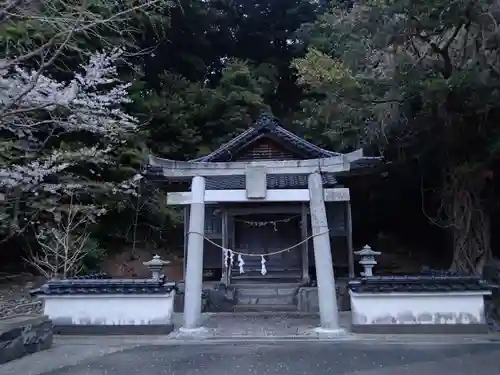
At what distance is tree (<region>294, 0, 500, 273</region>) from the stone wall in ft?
28.8

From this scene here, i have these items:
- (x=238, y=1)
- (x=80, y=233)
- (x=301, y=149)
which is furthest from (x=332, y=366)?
(x=238, y=1)

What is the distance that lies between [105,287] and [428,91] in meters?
8.11

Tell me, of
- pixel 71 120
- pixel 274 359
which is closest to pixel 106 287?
pixel 71 120

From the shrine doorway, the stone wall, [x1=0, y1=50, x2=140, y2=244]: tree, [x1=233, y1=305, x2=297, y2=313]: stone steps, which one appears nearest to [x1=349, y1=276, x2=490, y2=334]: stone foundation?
[x1=233, y1=305, x2=297, y2=313]: stone steps

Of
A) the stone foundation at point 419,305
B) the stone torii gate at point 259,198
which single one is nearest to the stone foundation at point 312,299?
the stone foundation at point 419,305

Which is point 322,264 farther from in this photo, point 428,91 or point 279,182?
Answer: point 279,182

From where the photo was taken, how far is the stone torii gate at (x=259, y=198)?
9.05 metres

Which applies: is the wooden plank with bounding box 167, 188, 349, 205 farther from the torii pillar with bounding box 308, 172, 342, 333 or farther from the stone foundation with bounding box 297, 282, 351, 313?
the stone foundation with bounding box 297, 282, 351, 313

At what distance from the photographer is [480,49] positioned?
34.9 feet

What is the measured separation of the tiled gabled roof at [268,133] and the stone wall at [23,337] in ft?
20.2

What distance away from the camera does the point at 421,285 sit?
9180 millimetres

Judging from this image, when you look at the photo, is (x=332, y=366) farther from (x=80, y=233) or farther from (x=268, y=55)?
(x=268, y=55)

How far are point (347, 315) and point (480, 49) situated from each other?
6940 mm

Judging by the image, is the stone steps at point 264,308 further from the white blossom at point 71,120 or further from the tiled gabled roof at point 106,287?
the white blossom at point 71,120
